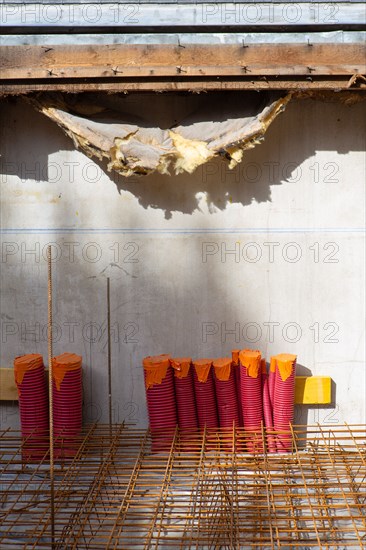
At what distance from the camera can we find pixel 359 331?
6262 millimetres

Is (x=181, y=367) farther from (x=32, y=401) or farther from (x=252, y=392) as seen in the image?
(x=32, y=401)

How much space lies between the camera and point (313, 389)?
6.23m

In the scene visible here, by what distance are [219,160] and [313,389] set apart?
241 cm

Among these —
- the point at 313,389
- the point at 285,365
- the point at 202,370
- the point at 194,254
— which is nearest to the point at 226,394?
the point at 202,370

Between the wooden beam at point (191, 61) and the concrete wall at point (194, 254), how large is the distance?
0.58m

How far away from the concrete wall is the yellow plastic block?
11 centimetres

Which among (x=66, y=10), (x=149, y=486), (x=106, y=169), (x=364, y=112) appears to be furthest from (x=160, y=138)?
(x=149, y=486)

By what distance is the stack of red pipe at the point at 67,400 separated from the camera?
19.4 feet

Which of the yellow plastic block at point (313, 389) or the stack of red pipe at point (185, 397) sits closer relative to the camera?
the stack of red pipe at point (185, 397)

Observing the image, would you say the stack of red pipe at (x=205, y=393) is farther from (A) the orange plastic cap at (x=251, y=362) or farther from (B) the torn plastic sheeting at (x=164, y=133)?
(B) the torn plastic sheeting at (x=164, y=133)

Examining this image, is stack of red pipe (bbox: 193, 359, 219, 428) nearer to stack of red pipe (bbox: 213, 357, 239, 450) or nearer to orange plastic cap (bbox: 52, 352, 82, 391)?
stack of red pipe (bbox: 213, 357, 239, 450)

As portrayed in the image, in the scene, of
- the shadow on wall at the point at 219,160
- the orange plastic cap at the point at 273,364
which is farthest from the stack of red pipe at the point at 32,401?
the orange plastic cap at the point at 273,364

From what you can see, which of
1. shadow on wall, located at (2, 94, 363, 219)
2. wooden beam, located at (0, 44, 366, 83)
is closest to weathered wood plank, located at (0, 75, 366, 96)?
wooden beam, located at (0, 44, 366, 83)

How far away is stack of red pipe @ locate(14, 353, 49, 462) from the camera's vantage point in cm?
591
